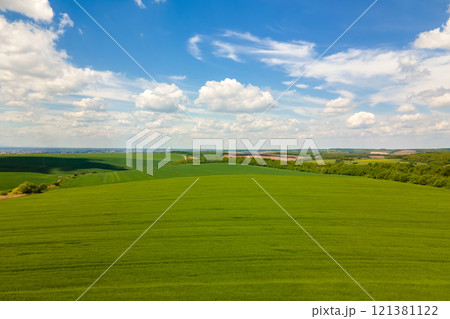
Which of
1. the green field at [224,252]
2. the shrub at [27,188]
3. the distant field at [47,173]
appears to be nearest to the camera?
the green field at [224,252]

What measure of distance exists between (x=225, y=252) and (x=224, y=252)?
1.4 inches

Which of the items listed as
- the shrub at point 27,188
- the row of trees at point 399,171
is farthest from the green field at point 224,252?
the row of trees at point 399,171

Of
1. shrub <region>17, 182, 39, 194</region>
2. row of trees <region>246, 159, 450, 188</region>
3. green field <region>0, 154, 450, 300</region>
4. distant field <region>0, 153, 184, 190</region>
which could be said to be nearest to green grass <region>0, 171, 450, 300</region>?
green field <region>0, 154, 450, 300</region>

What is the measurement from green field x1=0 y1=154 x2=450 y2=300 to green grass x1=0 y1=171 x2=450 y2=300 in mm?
35

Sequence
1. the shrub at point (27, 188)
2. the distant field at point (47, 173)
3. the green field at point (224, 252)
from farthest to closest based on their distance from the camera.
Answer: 1. the distant field at point (47, 173)
2. the shrub at point (27, 188)
3. the green field at point (224, 252)

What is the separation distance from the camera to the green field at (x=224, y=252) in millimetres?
6531

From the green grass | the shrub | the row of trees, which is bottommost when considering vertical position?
the shrub

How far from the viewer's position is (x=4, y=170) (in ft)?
155

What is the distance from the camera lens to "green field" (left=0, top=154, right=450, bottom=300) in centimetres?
653

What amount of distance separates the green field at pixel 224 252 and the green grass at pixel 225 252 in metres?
0.03

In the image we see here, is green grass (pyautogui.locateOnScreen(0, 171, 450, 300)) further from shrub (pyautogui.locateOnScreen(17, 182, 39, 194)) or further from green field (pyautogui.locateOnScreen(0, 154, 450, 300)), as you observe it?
shrub (pyautogui.locateOnScreen(17, 182, 39, 194))

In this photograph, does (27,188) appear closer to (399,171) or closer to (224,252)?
(224,252)

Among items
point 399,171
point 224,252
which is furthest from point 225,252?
point 399,171

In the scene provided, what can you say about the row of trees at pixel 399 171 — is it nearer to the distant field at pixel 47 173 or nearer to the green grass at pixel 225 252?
the green grass at pixel 225 252
